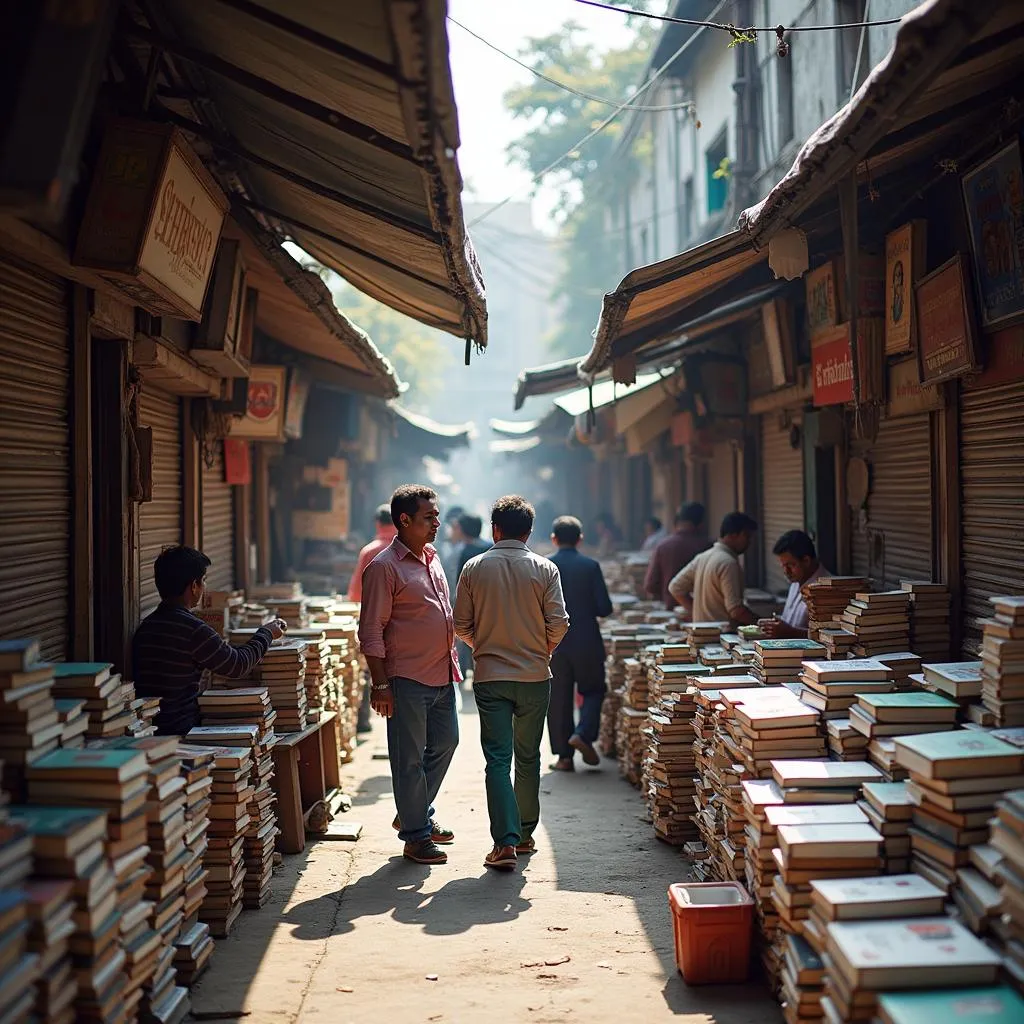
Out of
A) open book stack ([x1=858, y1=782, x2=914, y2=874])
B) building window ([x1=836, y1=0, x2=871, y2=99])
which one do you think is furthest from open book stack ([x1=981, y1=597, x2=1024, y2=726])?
building window ([x1=836, y1=0, x2=871, y2=99])

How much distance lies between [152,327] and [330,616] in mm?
4186

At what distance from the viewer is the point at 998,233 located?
5688 mm

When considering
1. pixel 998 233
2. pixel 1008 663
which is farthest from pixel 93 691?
pixel 998 233

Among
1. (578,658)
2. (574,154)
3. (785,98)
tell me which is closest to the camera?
(578,658)

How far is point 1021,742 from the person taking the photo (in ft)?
13.6

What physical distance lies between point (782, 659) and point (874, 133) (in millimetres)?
3159

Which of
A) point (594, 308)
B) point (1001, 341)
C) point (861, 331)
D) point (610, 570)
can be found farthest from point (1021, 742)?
point (594, 308)

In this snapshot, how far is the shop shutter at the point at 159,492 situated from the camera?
24.7ft

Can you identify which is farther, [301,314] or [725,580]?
[301,314]

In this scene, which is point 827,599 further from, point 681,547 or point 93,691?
point 93,691

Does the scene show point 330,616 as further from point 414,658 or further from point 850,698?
point 850,698

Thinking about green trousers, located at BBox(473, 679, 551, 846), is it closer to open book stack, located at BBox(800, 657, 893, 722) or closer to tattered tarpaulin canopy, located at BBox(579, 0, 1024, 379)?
open book stack, located at BBox(800, 657, 893, 722)

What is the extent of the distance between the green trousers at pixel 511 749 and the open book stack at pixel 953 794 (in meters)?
2.86

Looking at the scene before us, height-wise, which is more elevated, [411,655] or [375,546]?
[375,546]
